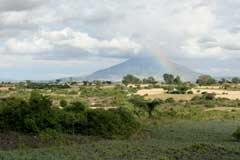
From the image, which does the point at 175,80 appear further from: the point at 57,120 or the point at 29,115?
the point at 29,115

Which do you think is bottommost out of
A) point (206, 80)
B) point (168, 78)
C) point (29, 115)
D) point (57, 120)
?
point (57, 120)

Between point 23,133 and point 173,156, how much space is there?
48.5 ft

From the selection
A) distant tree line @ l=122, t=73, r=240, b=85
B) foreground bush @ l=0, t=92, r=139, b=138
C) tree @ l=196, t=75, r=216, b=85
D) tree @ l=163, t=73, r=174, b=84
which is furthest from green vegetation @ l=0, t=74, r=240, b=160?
tree @ l=163, t=73, r=174, b=84

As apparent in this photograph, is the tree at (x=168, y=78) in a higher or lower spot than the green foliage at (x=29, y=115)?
higher

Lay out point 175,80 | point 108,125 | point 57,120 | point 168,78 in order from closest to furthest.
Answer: point 57,120 < point 108,125 < point 175,80 < point 168,78

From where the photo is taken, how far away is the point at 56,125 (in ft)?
126

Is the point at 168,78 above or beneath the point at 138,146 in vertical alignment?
above

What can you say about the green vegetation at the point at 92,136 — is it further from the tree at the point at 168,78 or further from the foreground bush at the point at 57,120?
the tree at the point at 168,78

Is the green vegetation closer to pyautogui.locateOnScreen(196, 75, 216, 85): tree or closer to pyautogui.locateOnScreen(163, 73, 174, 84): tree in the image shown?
pyautogui.locateOnScreen(196, 75, 216, 85): tree

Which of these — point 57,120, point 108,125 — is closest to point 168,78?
point 108,125

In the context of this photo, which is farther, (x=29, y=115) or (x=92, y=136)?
(x=29, y=115)

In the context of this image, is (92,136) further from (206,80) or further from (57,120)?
(206,80)

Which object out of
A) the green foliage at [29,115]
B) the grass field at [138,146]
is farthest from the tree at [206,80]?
the green foliage at [29,115]

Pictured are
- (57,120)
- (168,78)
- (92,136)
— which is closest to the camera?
(92,136)
